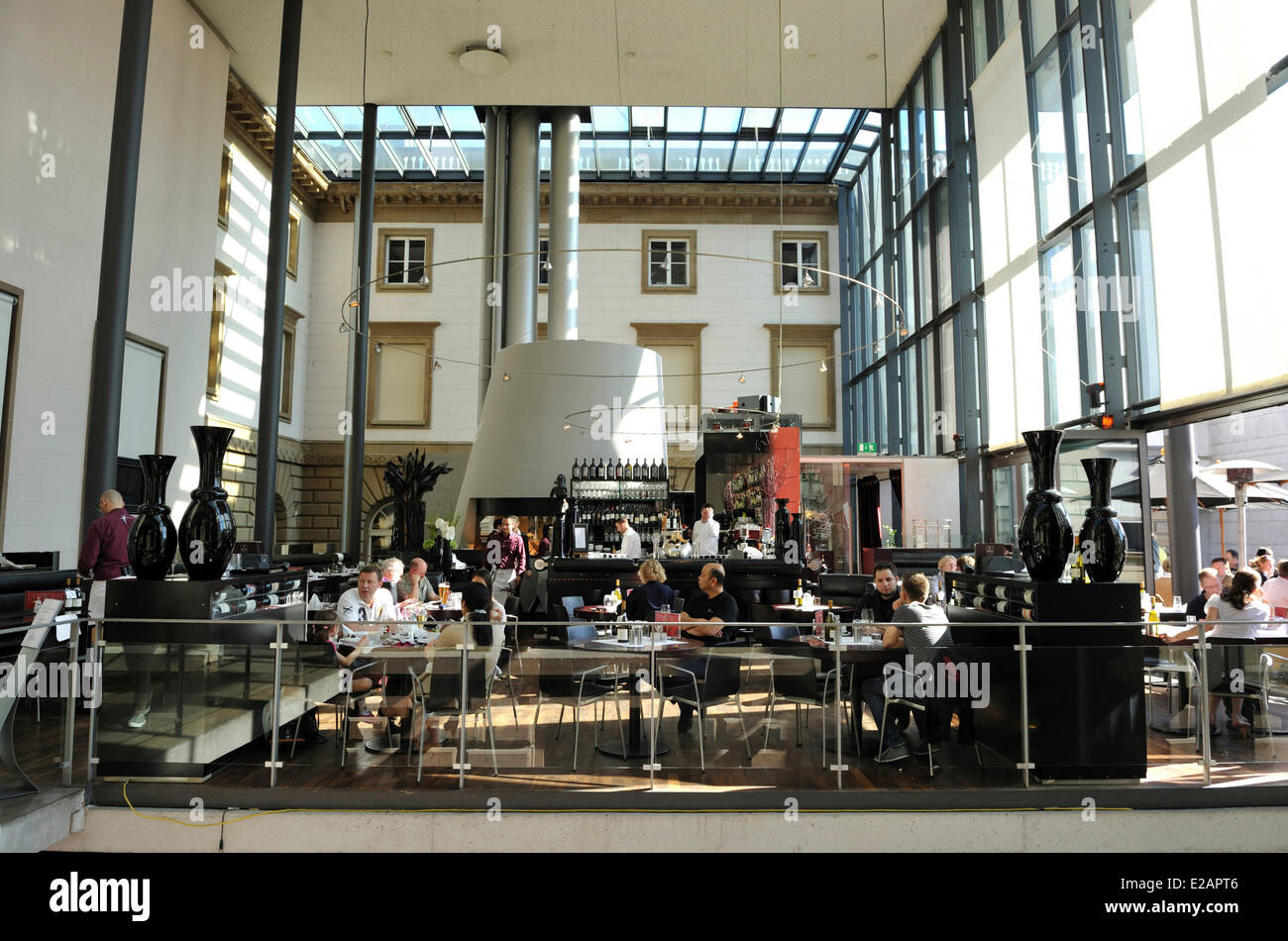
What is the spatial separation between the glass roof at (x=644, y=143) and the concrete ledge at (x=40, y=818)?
15966 mm

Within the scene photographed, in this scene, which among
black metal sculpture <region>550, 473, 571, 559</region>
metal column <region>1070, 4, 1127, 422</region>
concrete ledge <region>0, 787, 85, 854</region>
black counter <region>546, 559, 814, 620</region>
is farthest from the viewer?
black metal sculpture <region>550, 473, 571, 559</region>

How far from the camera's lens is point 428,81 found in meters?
15.9

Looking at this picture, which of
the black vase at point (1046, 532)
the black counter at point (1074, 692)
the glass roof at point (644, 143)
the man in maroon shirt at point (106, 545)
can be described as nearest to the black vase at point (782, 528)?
the black vase at point (1046, 532)

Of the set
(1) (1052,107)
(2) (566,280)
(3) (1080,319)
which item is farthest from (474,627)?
(2) (566,280)

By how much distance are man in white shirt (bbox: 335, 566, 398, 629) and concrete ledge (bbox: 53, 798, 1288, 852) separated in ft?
4.81

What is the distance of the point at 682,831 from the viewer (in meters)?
4.29

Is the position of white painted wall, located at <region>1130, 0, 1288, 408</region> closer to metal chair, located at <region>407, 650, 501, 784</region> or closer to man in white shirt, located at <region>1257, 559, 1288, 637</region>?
man in white shirt, located at <region>1257, 559, 1288, 637</region>

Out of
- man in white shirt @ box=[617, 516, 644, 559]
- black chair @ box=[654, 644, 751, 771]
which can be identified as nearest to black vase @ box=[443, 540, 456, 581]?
man in white shirt @ box=[617, 516, 644, 559]

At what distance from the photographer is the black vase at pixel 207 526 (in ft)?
15.9

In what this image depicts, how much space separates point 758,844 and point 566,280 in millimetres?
13838

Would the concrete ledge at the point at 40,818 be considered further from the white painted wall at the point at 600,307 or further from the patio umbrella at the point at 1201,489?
the white painted wall at the point at 600,307

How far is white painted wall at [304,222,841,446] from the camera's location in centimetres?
2109
